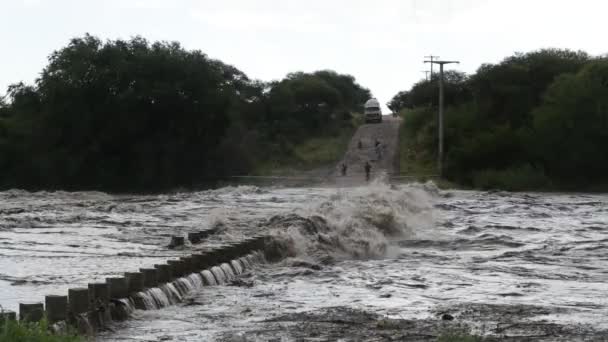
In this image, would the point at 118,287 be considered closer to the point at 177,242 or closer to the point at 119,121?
the point at 177,242

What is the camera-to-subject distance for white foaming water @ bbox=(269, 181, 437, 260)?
25984mm

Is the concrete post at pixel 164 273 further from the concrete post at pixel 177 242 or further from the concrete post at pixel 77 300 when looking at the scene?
the concrete post at pixel 177 242

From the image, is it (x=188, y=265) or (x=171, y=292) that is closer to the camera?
(x=171, y=292)

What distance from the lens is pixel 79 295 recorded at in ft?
43.2

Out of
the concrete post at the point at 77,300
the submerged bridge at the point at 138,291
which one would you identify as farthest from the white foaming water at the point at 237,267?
the concrete post at the point at 77,300

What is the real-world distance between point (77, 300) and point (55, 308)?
58cm

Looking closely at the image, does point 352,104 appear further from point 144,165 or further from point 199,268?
point 199,268

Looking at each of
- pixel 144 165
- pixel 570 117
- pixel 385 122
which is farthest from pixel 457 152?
pixel 385 122

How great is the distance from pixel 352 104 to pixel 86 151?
6732 cm

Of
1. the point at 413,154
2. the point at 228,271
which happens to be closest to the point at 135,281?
the point at 228,271

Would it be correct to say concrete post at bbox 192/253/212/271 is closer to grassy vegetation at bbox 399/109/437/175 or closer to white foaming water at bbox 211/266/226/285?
white foaming water at bbox 211/266/226/285

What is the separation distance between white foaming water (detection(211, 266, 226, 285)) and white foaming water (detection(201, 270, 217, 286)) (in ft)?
0.45

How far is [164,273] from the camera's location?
17.1 metres

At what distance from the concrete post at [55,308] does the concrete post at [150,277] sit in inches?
131
